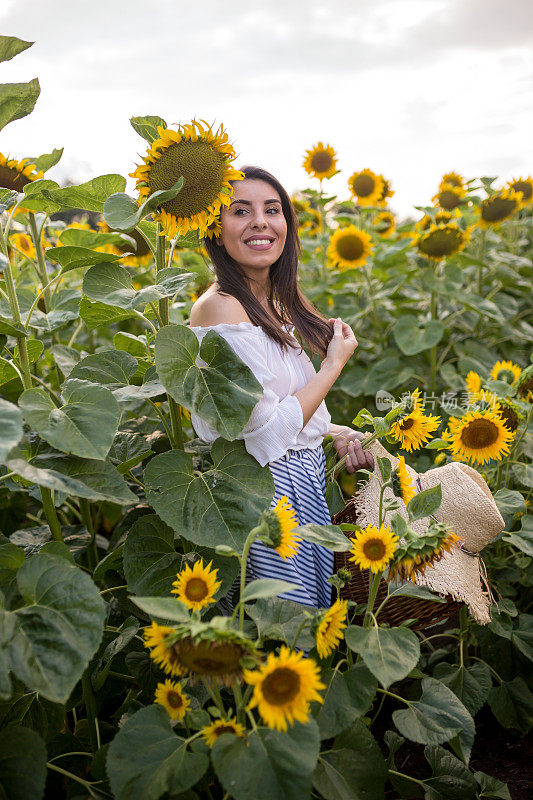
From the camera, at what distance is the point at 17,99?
1.10 m

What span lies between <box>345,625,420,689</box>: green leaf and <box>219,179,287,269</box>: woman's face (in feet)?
2.98

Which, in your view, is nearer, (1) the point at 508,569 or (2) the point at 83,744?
(2) the point at 83,744

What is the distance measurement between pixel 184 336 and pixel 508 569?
1.02 m

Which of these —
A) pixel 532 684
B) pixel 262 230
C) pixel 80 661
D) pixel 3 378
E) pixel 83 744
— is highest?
pixel 262 230

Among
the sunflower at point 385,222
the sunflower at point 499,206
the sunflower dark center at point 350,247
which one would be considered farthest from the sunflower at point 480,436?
the sunflower at point 385,222

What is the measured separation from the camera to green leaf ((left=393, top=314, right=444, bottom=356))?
2.43m

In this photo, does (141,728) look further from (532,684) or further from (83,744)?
(532,684)

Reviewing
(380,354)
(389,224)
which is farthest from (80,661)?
(389,224)

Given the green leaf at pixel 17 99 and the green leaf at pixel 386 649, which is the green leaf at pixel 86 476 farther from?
the green leaf at pixel 17 99

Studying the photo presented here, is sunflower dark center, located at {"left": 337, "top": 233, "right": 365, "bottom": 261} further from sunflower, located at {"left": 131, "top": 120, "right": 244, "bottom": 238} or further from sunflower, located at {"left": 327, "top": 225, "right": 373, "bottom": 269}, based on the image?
sunflower, located at {"left": 131, "top": 120, "right": 244, "bottom": 238}

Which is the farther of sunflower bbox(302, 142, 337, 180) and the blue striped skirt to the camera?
sunflower bbox(302, 142, 337, 180)

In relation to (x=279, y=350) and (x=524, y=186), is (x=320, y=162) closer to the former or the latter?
(x=524, y=186)

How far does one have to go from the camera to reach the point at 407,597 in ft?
3.85

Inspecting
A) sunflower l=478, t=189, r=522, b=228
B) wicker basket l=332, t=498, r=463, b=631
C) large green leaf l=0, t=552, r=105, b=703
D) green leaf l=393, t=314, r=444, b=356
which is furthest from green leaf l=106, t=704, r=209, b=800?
sunflower l=478, t=189, r=522, b=228
